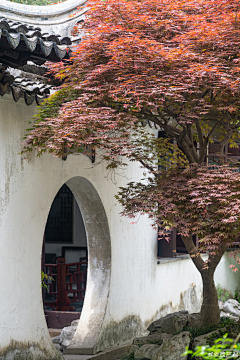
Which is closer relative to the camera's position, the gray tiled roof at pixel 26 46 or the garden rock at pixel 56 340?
the gray tiled roof at pixel 26 46

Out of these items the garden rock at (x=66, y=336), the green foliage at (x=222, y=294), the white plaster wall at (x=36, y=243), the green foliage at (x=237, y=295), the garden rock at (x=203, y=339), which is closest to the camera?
the white plaster wall at (x=36, y=243)

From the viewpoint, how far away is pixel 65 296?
318 inches

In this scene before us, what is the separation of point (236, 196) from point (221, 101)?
1.14 metres

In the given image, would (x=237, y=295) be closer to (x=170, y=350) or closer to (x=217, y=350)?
(x=170, y=350)

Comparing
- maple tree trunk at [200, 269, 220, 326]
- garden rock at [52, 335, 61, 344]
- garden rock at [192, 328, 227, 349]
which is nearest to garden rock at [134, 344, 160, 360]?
garden rock at [192, 328, 227, 349]

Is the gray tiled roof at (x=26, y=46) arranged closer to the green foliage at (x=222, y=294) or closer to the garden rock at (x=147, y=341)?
the garden rock at (x=147, y=341)

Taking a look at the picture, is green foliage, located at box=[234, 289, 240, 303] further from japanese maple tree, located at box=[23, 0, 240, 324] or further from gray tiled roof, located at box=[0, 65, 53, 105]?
gray tiled roof, located at box=[0, 65, 53, 105]

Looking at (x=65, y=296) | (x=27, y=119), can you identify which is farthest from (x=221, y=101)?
(x=65, y=296)

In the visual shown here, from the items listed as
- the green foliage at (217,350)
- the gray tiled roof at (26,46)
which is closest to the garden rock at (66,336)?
the gray tiled roof at (26,46)

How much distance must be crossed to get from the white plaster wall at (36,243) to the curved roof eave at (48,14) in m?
2.35

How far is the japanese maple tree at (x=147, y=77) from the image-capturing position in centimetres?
435

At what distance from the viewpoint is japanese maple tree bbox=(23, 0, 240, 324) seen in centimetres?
435

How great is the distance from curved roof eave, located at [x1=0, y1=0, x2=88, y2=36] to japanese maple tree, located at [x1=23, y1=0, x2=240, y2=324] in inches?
80.2

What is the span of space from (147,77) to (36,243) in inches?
96.6
